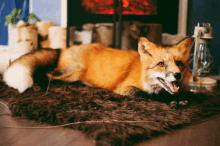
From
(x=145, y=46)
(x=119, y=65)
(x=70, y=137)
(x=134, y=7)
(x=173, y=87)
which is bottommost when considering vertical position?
(x=70, y=137)

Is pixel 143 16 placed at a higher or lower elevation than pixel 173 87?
higher

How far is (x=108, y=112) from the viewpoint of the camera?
58.5 inches

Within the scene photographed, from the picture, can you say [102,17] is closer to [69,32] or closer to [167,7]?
[69,32]

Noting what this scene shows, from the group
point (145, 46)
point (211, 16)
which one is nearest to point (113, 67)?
point (145, 46)

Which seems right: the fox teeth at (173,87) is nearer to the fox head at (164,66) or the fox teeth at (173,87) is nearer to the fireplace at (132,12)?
the fox head at (164,66)

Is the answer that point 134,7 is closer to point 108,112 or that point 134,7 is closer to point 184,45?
point 184,45

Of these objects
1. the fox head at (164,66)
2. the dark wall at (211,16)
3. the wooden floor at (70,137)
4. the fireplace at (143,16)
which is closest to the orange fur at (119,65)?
the fox head at (164,66)

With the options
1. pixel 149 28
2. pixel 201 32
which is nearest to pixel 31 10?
pixel 149 28

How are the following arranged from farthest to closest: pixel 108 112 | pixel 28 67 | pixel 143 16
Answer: pixel 143 16
pixel 28 67
pixel 108 112

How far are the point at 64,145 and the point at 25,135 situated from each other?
0.26m

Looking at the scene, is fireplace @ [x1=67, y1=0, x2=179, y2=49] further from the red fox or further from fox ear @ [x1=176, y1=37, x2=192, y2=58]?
fox ear @ [x1=176, y1=37, x2=192, y2=58]

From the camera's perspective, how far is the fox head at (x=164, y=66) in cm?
155

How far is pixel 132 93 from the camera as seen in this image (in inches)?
70.7

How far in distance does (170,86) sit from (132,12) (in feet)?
5.04
